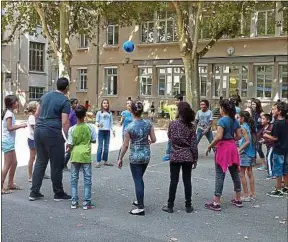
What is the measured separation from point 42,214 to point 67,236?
113cm

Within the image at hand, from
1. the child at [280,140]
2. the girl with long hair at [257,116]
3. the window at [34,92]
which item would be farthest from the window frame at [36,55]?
the child at [280,140]

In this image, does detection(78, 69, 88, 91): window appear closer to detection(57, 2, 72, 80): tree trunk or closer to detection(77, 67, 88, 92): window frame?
detection(77, 67, 88, 92): window frame

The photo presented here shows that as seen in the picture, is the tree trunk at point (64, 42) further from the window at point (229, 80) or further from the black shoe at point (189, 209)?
the black shoe at point (189, 209)

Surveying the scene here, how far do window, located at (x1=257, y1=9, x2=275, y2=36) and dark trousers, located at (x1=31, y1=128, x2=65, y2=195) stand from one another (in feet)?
79.5

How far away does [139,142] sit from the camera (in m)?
6.98

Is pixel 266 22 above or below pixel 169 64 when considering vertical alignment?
above

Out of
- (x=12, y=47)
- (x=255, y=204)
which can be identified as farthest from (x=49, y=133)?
(x=12, y=47)

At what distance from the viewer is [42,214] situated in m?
6.75

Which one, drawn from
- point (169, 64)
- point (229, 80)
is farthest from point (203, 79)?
point (169, 64)

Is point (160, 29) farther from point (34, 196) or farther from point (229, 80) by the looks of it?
point (34, 196)

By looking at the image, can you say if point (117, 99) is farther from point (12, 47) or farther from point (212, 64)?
point (12, 47)

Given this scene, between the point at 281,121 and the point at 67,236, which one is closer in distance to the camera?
the point at 67,236

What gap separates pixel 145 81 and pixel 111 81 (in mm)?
3112

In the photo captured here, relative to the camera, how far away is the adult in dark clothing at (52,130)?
24.5 ft
